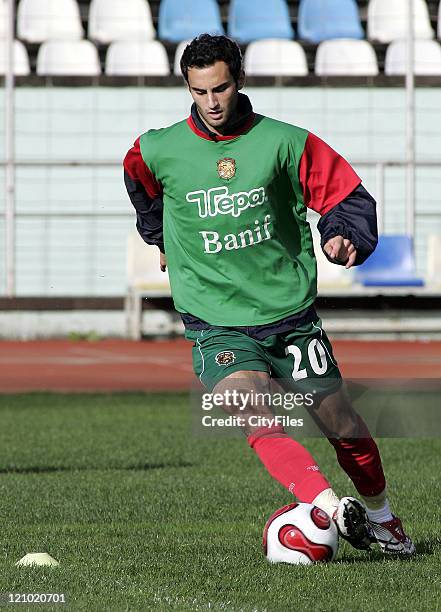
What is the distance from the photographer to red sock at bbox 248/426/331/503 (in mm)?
4512

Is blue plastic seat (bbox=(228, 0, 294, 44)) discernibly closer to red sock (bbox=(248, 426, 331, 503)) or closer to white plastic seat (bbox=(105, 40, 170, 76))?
white plastic seat (bbox=(105, 40, 170, 76))

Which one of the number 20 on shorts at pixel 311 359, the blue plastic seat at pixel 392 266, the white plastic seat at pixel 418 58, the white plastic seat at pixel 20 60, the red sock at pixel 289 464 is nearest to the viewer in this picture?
the red sock at pixel 289 464

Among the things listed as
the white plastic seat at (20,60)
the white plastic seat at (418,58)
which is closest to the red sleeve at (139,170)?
the white plastic seat at (418,58)

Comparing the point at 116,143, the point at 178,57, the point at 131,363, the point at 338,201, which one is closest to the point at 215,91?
the point at 338,201

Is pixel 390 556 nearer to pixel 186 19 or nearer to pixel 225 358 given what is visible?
pixel 225 358

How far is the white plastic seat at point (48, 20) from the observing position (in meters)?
20.4

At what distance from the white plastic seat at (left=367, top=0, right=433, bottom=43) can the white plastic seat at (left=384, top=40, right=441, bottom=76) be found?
1.80ft

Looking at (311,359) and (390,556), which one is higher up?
(311,359)

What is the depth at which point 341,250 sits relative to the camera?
15.1 ft

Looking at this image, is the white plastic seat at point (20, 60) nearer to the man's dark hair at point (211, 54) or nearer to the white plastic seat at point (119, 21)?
the white plastic seat at point (119, 21)

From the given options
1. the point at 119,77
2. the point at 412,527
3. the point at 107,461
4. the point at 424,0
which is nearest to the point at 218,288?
the point at 412,527

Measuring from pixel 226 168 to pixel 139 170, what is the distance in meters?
0.38

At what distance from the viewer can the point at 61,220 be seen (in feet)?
60.4

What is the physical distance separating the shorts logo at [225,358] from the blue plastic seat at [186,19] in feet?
52.8
